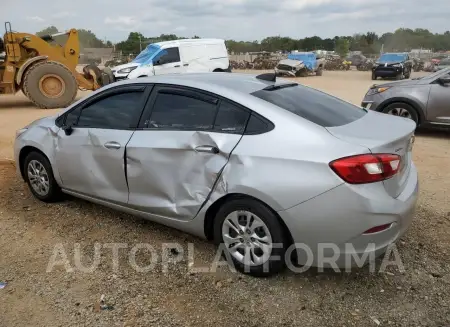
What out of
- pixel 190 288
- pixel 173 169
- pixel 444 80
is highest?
pixel 444 80

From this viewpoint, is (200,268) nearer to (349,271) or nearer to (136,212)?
(136,212)

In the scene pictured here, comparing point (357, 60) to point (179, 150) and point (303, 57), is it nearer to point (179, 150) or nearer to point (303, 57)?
point (303, 57)

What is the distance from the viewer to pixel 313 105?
3.51m

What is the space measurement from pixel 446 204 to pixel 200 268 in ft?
9.45

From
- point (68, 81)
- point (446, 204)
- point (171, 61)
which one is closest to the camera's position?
point (446, 204)

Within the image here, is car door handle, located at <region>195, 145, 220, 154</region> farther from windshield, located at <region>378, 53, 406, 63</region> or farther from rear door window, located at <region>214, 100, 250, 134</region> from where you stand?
windshield, located at <region>378, 53, 406, 63</region>

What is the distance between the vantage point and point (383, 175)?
2.84m

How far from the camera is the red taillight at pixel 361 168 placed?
2764 millimetres

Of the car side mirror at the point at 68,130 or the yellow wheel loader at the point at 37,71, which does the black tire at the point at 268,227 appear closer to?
the car side mirror at the point at 68,130

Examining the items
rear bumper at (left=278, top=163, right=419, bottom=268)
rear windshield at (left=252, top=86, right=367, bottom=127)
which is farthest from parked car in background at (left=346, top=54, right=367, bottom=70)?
rear bumper at (left=278, top=163, right=419, bottom=268)

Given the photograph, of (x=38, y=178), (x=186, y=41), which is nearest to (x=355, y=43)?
(x=186, y=41)

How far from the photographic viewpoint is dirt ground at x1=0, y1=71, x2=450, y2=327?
2.86 metres

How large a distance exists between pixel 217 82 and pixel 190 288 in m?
1.64

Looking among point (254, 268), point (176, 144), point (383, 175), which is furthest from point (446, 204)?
point (176, 144)
